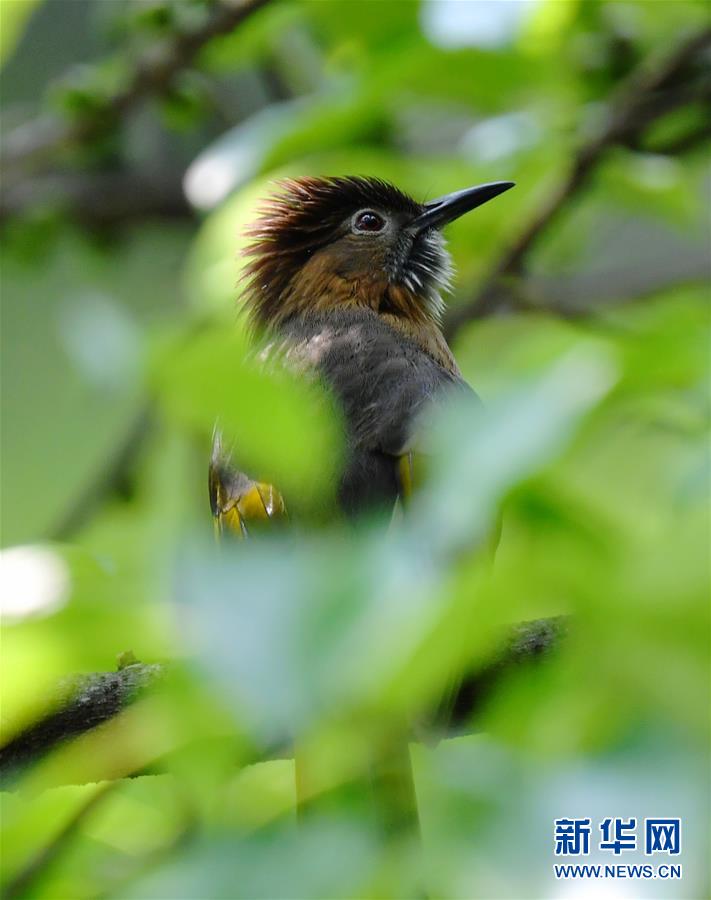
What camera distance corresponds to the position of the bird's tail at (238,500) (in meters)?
2.66

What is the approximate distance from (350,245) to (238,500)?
1.16 meters

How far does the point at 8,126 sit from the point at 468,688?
5.04m

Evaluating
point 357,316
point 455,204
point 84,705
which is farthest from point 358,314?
point 84,705

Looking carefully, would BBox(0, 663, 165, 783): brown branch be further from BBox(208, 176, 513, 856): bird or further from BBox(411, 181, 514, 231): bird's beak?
BBox(411, 181, 514, 231): bird's beak

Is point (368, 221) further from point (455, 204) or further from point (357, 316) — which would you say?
point (357, 316)

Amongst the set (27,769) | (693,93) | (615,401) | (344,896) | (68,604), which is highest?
(693,93)

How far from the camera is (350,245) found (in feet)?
12.0

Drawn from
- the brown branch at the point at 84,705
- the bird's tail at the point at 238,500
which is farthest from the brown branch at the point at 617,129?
the brown branch at the point at 84,705

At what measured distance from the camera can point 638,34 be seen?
3.90m

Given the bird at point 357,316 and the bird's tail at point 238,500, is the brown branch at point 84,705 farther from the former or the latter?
the bird's tail at point 238,500

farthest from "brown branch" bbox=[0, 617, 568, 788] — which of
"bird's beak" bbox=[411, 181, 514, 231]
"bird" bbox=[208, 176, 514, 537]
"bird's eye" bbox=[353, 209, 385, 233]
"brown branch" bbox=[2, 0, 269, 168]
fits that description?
"brown branch" bbox=[2, 0, 269, 168]

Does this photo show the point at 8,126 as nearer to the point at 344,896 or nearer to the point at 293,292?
the point at 293,292

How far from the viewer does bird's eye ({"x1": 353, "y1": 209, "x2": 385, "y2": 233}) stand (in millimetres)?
3715

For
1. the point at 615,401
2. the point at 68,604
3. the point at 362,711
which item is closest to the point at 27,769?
the point at 68,604
